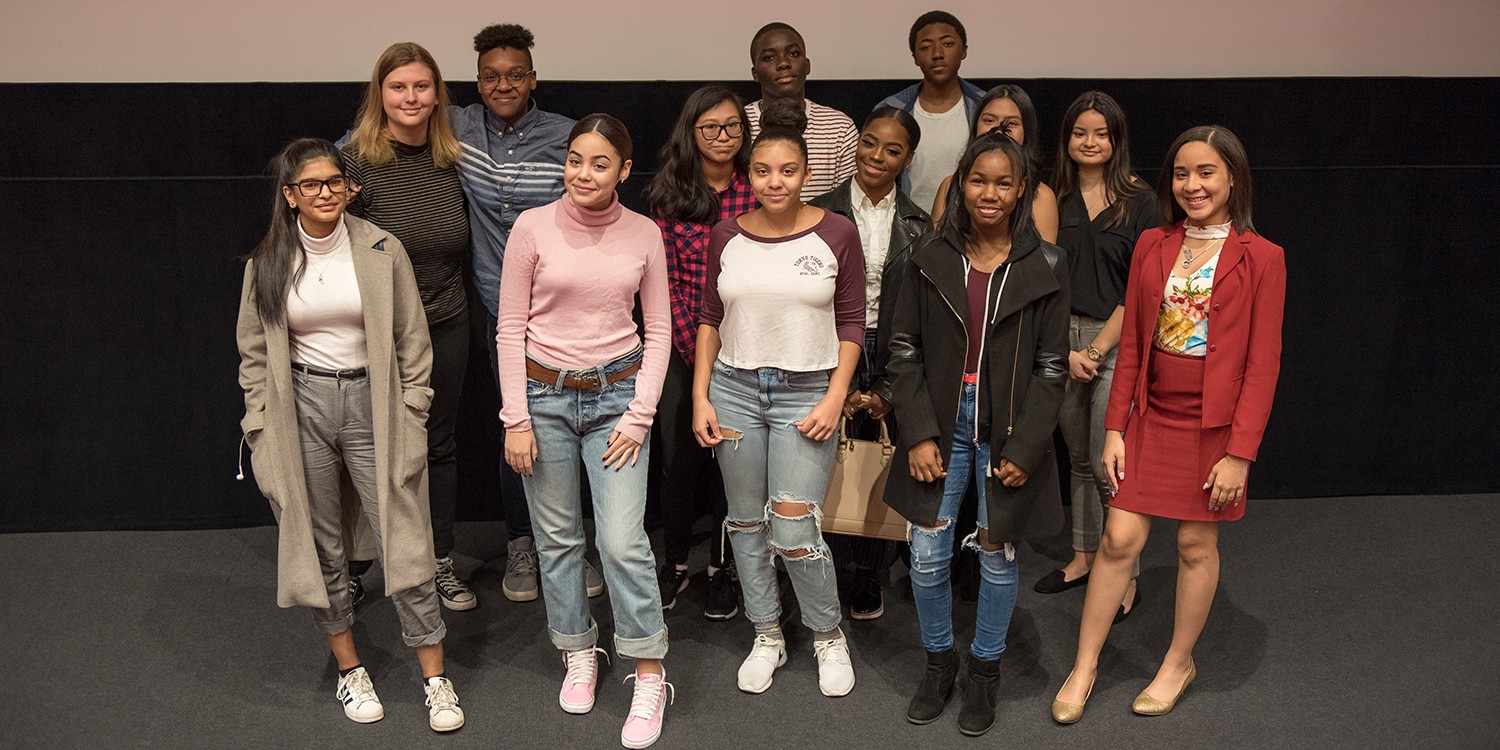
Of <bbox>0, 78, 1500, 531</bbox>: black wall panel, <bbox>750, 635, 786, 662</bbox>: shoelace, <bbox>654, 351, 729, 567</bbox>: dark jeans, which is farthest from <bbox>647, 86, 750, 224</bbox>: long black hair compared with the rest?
<bbox>750, 635, 786, 662</bbox>: shoelace

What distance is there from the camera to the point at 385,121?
3.44m

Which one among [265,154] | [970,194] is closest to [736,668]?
[970,194]

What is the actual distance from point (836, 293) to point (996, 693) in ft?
3.94

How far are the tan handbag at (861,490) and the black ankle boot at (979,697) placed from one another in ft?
1.35

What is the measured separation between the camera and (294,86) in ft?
13.7

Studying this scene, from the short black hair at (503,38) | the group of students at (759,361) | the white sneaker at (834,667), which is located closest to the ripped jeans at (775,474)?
the group of students at (759,361)

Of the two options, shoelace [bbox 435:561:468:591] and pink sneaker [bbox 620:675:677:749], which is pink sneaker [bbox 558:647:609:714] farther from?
shoelace [bbox 435:561:468:591]

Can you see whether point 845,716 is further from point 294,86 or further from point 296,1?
point 296,1

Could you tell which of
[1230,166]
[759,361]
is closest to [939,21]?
[1230,166]

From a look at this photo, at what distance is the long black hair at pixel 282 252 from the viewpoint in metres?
2.96

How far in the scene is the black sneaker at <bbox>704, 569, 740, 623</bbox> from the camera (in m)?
3.82

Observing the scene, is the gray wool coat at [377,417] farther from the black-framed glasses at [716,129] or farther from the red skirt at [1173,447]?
the red skirt at [1173,447]

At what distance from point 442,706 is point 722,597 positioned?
0.99 m

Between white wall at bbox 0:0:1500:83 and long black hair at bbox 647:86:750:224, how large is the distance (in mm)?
1174
